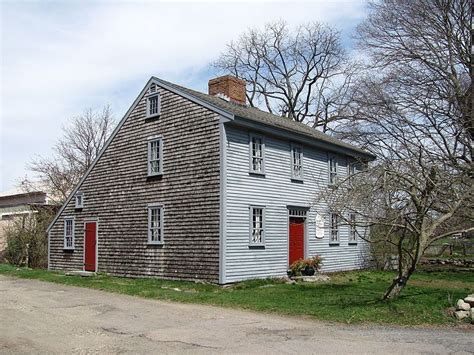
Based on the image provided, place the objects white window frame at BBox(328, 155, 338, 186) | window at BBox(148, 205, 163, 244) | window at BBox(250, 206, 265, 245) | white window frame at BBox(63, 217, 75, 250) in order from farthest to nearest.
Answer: white window frame at BBox(63, 217, 75, 250) → white window frame at BBox(328, 155, 338, 186) → window at BBox(148, 205, 163, 244) → window at BBox(250, 206, 265, 245)

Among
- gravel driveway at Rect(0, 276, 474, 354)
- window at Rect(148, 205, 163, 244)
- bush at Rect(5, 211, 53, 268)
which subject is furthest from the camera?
bush at Rect(5, 211, 53, 268)

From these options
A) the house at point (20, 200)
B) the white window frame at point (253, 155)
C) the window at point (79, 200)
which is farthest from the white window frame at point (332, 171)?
the house at point (20, 200)

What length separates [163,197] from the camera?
67.1 ft

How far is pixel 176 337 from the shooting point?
956cm

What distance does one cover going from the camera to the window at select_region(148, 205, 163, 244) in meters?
20.5

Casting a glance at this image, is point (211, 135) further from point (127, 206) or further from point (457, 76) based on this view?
point (457, 76)

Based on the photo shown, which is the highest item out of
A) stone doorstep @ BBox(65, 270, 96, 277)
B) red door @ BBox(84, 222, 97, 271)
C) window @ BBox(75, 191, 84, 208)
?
window @ BBox(75, 191, 84, 208)

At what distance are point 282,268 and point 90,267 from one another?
9026mm

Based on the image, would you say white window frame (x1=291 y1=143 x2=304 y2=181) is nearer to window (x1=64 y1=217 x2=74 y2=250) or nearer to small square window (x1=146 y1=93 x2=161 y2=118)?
small square window (x1=146 y1=93 x2=161 y2=118)

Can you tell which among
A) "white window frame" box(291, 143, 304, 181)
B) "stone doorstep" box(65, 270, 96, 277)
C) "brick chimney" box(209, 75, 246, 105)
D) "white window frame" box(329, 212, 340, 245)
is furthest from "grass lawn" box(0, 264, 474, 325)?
"brick chimney" box(209, 75, 246, 105)

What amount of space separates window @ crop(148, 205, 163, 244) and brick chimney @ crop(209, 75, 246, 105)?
608cm

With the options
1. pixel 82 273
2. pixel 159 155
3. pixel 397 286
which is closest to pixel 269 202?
pixel 159 155

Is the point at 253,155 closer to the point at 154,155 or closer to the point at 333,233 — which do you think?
the point at 154,155

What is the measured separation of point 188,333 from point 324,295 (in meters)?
6.03
